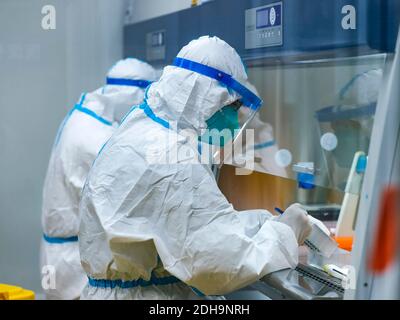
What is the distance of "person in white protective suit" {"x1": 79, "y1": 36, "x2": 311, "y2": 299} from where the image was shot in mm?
1686

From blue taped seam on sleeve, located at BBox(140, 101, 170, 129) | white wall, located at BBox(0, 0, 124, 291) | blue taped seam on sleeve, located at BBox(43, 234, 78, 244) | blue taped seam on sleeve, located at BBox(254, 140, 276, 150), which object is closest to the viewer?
blue taped seam on sleeve, located at BBox(140, 101, 170, 129)

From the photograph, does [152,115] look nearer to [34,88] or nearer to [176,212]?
[176,212]

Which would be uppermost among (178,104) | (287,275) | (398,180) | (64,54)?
(64,54)

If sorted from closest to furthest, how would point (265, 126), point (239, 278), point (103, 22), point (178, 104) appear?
point (239, 278)
point (178, 104)
point (265, 126)
point (103, 22)

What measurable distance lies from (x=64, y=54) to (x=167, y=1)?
54cm

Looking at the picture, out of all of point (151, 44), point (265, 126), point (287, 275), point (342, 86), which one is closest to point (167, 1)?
point (151, 44)

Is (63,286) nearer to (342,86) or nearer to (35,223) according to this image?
(35,223)

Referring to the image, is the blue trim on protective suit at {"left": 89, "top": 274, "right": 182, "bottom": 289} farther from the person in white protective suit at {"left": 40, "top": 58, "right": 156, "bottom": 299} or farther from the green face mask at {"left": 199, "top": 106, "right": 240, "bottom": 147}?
the person in white protective suit at {"left": 40, "top": 58, "right": 156, "bottom": 299}

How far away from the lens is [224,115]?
1947mm

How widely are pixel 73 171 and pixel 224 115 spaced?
3.28 ft

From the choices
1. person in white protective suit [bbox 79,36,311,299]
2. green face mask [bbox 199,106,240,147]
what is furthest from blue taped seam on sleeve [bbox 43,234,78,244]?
green face mask [bbox 199,106,240,147]

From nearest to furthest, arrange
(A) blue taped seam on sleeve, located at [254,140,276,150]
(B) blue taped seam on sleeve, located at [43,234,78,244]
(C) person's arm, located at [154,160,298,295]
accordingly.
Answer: (C) person's arm, located at [154,160,298,295] → (A) blue taped seam on sleeve, located at [254,140,276,150] → (B) blue taped seam on sleeve, located at [43,234,78,244]

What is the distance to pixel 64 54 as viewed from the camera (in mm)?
3234

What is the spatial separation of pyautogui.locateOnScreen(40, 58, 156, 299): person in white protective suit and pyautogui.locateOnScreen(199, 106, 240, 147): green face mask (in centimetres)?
91
